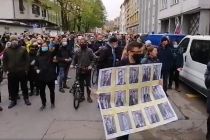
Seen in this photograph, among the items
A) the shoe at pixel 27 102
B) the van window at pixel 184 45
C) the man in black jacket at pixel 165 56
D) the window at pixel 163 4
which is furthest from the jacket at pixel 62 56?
the window at pixel 163 4

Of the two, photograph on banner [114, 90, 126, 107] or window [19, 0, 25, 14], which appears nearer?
photograph on banner [114, 90, 126, 107]

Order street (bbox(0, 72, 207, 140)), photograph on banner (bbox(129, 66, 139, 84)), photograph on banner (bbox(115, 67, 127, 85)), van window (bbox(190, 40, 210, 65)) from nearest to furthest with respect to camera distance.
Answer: photograph on banner (bbox(115, 67, 127, 85)) → photograph on banner (bbox(129, 66, 139, 84)) → street (bbox(0, 72, 207, 140)) → van window (bbox(190, 40, 210, 65))

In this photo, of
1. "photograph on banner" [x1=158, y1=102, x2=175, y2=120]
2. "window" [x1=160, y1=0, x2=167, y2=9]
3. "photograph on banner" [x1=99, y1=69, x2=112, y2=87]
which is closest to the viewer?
"photograph on banner" [x1=99, y1=69, x2=112, y2=87]

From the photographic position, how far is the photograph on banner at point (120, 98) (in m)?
5.00

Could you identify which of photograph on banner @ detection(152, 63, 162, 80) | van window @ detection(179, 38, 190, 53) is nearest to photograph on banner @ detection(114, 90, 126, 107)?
photograph on banner @ detection(152, 63, 162, 80)

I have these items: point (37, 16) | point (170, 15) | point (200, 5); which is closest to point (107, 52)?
point (200, 5)

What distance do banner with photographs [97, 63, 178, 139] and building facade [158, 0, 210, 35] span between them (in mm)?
17189

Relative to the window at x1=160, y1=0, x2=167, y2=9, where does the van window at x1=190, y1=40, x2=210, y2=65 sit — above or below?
below

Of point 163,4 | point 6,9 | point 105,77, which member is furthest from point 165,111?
point 6,9

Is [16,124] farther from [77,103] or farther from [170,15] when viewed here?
[170,15]

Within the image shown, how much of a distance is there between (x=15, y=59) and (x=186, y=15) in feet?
77.1

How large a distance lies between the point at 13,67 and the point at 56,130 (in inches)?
107

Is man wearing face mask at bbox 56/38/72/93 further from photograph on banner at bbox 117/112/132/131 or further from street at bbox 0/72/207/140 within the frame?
photograph on banner at bbox 117/112/132/131

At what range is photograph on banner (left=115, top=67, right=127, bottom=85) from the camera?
499 cm
